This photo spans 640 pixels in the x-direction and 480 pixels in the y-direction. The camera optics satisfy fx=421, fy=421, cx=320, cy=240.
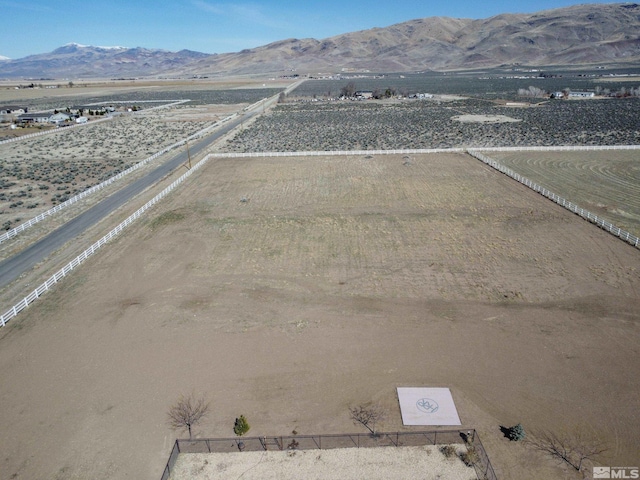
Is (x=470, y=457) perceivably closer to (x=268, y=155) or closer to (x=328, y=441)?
(x=328, y=441)

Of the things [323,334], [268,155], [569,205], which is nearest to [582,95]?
[268,155]

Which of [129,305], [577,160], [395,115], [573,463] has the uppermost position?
[395,115]

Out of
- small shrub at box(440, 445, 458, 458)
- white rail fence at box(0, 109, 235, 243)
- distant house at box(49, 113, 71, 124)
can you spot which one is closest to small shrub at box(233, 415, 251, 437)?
small shrub at box(440, 445, 458, 458)

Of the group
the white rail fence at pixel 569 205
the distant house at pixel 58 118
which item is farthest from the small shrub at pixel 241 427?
the distant house at pixel 58 118

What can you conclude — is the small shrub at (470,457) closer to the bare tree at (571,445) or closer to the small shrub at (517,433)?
the small shrub at (517,433)

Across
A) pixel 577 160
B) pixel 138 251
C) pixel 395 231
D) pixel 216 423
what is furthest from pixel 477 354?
pixel 577 160

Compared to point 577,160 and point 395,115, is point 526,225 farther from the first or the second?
point 395,115

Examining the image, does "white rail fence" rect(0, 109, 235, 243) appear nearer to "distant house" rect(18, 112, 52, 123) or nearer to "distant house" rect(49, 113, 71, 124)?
"distant house" rect(49, 113, 71, 124)
